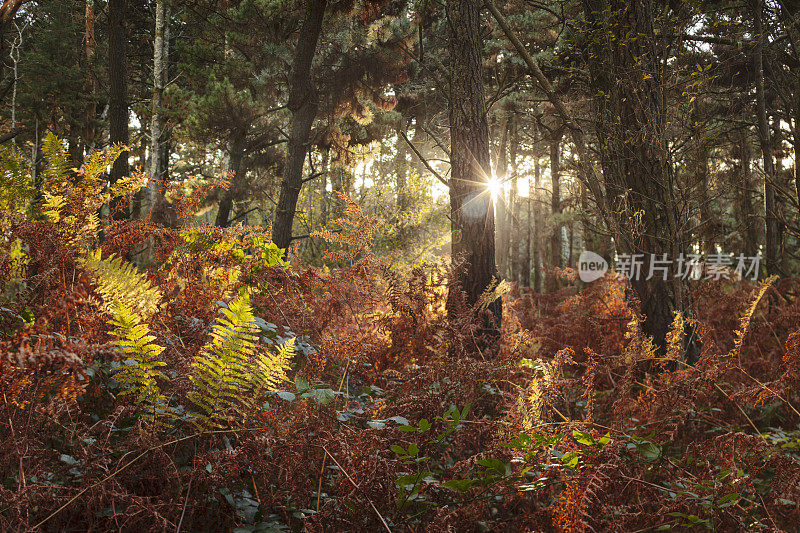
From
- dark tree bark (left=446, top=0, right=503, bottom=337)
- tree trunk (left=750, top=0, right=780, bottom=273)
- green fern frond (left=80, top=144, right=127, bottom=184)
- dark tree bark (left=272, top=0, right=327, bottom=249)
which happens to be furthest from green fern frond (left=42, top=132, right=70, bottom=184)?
tree trunk (left=750, top=0, right=780, bottom=273)

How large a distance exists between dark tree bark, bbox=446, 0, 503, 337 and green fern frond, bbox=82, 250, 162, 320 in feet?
9.75

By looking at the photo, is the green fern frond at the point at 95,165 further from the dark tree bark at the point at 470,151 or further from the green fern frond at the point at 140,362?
the dark tree bark at the point at 470,151

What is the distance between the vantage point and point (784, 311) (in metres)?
6.12

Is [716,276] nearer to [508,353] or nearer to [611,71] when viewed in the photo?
[611,71]

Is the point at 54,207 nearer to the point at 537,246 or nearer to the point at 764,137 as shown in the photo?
the point at 764,137

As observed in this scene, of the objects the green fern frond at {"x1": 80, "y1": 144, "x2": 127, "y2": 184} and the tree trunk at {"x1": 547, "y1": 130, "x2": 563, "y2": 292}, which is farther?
the tree trunk at {"x1": 547, "y1": 130, "x2": 563, "y2": 292}

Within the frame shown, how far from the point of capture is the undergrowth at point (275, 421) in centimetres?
162

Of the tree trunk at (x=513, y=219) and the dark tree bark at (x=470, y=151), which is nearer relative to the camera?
the dark tree bark at (x=470, y=151)

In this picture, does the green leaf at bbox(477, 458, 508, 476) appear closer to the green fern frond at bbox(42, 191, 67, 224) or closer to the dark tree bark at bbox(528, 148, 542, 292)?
the green fern frond at bbox(42, 191, 67, 224)

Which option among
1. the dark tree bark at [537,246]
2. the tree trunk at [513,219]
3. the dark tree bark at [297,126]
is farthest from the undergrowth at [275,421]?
the dark tree bark at [537,246]

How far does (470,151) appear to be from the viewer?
15.6ft

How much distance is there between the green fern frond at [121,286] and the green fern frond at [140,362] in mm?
436

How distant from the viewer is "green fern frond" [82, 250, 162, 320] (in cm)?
223

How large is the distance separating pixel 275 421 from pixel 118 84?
7475 mm
